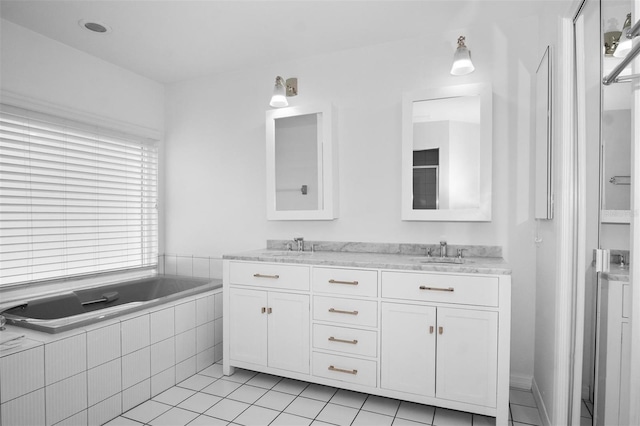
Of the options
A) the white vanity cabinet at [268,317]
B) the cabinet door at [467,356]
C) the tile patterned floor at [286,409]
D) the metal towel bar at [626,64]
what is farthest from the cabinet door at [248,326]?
the metal towel bar at [626,64]

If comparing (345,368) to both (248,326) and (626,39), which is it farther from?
(626,39)

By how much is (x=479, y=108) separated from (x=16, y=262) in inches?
125

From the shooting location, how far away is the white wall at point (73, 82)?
244 centimetres

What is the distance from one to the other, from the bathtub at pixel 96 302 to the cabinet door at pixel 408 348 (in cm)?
146

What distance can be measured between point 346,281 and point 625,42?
164 cm

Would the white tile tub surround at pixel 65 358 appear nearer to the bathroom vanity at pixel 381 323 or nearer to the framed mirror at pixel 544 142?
the bathroom vanity at pixel 381 323

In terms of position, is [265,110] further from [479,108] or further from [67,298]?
[67,298]

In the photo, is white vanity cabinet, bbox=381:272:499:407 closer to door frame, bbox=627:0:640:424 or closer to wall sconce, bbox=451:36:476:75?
door frame, bbox=627:0:640:424

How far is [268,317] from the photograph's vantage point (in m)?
2.46

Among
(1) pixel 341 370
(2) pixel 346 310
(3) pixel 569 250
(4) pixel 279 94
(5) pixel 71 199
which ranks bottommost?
(1) pixel 341 370

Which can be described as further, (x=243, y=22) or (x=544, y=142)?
(x=243, y=22)

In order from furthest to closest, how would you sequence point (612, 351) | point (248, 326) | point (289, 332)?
point (248, 326) < point (289, 332) < point (612, 351)

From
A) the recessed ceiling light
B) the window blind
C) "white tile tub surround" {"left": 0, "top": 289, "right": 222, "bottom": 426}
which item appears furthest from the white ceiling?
"white tile tub surround" {"left": 0, "top": 289, "right": 222, "bottom": 426}

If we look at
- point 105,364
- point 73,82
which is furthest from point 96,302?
point 73,82
